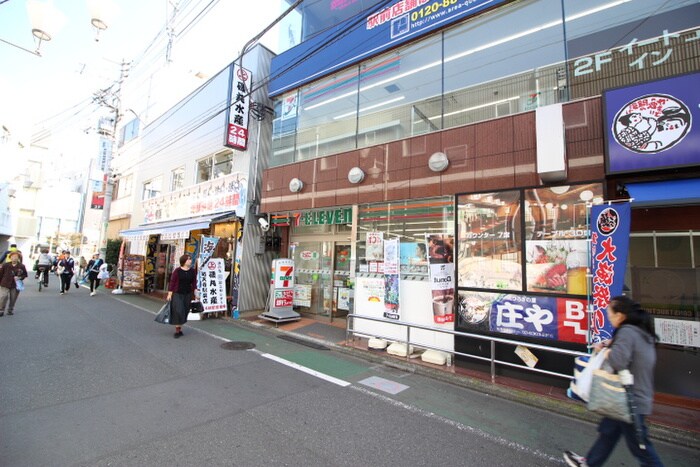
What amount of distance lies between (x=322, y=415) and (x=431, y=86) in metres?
7.71

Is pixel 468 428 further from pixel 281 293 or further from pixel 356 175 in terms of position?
pixel 281 293

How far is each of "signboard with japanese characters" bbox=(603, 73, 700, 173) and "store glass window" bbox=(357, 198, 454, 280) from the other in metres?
3.15

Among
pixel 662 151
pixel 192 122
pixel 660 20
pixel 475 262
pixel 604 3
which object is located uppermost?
pixel 192 122

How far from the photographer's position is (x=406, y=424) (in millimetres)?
4164

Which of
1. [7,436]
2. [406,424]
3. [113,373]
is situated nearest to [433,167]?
[406,424]

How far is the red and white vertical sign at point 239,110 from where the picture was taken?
11445mm

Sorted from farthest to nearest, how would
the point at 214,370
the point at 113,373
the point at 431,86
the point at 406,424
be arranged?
the point at 431,86
the point at 214,370
the point at 113,373
the point at 406,424

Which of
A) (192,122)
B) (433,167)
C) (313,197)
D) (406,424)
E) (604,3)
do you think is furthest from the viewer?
(192,122)

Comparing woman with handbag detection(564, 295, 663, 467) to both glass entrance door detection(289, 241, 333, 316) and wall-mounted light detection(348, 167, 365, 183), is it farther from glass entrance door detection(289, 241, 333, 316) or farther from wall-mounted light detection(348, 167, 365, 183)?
glass entrance door detection(289, 241, 333, 316)

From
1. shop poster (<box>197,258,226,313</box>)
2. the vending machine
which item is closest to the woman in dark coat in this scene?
shop poster (<box>197,258,226,313</box>)

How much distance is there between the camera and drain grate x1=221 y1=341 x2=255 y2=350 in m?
7.40

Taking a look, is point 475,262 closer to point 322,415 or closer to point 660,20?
point 322,415

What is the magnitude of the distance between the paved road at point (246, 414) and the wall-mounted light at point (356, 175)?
15.0 ft

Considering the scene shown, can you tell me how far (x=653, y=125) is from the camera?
16.9 feet
